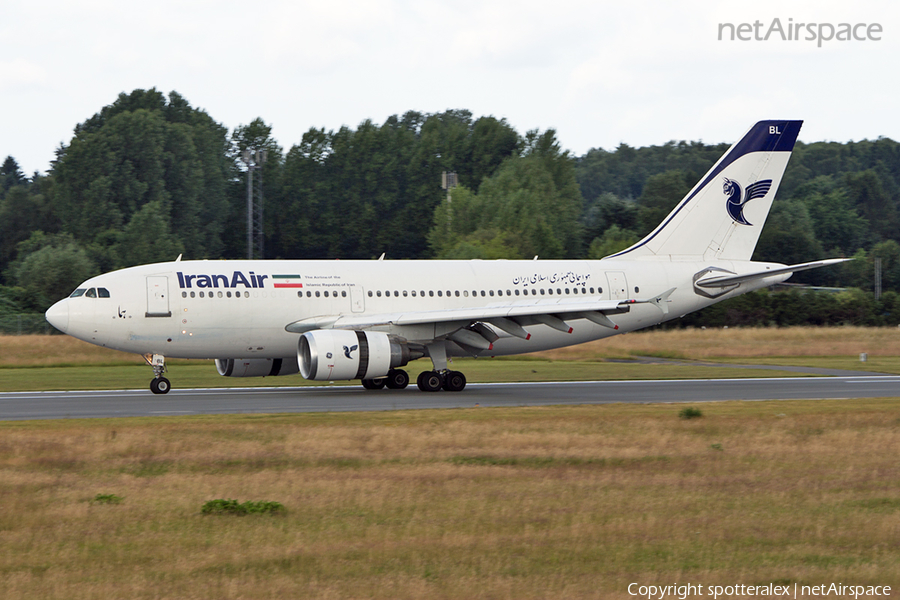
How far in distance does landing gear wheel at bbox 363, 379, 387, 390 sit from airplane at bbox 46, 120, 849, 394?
36 mm

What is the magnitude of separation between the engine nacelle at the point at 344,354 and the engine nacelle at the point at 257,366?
3425 mm

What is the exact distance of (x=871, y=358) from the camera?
45719mm

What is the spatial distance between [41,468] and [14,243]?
9334 centimetres

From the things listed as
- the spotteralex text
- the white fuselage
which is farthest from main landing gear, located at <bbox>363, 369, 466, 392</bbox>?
the spotteralex text

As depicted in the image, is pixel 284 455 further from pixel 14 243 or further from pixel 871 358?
pixel 14 243

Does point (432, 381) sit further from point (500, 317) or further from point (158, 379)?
point (158, 379)

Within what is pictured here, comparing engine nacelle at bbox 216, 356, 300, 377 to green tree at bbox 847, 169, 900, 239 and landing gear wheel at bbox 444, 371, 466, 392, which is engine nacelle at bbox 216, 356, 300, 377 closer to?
landing gear wheel at bbox 444, 371, 466, 392

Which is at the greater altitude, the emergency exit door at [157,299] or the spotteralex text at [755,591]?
the emergency exit door at [157,299]

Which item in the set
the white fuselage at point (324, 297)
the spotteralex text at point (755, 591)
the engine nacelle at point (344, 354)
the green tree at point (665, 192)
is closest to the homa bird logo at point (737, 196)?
the white fuselage at point (324, 297)

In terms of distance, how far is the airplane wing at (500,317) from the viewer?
29.0 m

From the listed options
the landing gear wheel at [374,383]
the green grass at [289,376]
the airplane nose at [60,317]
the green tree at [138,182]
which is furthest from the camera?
the green tree at [138,182]

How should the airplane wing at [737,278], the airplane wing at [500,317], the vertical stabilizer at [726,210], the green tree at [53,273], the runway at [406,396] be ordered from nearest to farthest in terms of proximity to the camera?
1. the runway at [406,396]
2. the airplane wing at [500,317]
3. the airplane wing at [737,278]
4. the vertical stabilizer at [726,210]
5. the green tree at [53,273]

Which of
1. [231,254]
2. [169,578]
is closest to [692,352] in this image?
[169,578]

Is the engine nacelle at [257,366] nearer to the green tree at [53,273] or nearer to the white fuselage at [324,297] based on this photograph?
the white fuselage at [324,297]
